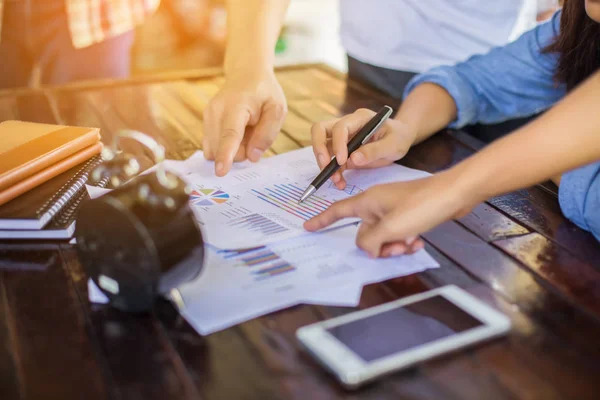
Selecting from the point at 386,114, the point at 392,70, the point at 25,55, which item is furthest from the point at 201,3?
the point at 386,114

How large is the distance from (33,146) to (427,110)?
0.65 metres

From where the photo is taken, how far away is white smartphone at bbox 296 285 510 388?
1.76 feet

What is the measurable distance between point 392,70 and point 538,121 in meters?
0.82

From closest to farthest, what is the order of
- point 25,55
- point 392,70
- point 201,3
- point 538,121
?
point 538,121
point 392,70
point 25,55
point 201,3

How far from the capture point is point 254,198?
0.88m

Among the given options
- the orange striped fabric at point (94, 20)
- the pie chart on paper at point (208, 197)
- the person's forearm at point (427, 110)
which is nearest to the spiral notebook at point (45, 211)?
the pie chart on paper at point (208, 197)

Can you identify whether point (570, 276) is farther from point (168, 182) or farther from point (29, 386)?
point (29, 386)

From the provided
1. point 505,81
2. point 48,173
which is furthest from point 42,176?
point 505,81

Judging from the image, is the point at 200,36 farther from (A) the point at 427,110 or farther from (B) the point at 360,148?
(B) the point at 360,148

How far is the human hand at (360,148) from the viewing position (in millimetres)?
938

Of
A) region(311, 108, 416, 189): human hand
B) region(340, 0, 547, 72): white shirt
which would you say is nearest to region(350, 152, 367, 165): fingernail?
region(311, 108, 416, 189): human hand

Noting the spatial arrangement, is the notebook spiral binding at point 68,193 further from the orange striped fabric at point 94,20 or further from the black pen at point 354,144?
the orange striped fabric at point 94,20

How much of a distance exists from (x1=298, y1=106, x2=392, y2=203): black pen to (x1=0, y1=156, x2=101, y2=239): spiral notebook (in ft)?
0.98

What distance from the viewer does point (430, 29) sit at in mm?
1451
